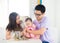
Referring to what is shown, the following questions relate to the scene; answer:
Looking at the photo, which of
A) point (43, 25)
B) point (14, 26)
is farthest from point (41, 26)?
point (14, 26)

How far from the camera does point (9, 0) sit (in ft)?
5.46

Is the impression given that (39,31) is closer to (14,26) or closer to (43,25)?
(43,25)

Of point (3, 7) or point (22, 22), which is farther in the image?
point (3, 7)

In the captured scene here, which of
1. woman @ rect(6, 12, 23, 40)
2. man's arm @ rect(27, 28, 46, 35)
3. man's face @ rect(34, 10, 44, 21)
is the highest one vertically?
man's face @ rect(34, 10, 44, 21)

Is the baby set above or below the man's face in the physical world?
below

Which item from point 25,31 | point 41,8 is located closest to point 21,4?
point 41,8

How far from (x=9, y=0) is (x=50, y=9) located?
0.59 m

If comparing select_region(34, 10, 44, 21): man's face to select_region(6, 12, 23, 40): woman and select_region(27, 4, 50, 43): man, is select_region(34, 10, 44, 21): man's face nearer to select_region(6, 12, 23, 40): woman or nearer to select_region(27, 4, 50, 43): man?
select_region(27, 4, 50, 43): man

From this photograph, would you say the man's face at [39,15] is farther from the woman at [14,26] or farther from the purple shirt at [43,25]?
the woman at [14,26]

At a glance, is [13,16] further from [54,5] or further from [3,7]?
[54,5]

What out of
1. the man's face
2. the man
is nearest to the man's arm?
the man

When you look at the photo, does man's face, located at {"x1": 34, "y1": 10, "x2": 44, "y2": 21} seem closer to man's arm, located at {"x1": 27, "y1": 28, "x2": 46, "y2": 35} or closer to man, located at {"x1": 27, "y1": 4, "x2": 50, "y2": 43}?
man, located at {"x1": 27, "y1": 4, "x2": 50, "y2": 43}

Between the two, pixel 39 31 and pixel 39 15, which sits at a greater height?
pixel 39 15

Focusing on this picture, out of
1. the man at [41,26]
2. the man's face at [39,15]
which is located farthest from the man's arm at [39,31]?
the man's face at [39,15]
